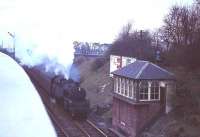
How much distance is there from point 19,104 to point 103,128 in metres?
23.6

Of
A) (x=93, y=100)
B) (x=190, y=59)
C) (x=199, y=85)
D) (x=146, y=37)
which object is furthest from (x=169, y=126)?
(x=146, y=37)

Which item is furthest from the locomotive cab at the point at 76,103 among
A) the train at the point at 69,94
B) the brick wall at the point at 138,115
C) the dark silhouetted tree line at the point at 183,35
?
the dark silhouetted tree line at the point at 183,35

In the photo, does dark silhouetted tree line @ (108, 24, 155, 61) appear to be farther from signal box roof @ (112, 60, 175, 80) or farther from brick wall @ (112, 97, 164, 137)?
brick wall @ (112, 97, 164, 137)

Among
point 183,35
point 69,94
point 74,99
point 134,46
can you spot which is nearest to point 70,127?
point 74,99

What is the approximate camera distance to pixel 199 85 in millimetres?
20562

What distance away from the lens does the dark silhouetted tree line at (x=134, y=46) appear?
41594mm

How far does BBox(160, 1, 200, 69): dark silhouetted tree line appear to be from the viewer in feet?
83.3

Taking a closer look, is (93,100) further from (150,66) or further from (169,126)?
(169,126)

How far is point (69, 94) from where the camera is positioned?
28.8 m

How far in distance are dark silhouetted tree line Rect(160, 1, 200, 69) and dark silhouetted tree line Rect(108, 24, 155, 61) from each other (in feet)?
15.0

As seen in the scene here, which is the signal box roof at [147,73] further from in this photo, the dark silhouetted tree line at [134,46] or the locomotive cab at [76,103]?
the dark silhouetted tree line at [134,46]

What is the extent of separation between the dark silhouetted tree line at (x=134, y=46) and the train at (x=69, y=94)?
35.3 ft

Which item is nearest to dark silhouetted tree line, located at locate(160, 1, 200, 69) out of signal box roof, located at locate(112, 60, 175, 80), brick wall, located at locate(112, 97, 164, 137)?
signal box roof, located at locate(112, 60, 175, 80)

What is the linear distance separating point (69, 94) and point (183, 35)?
11.4 m
